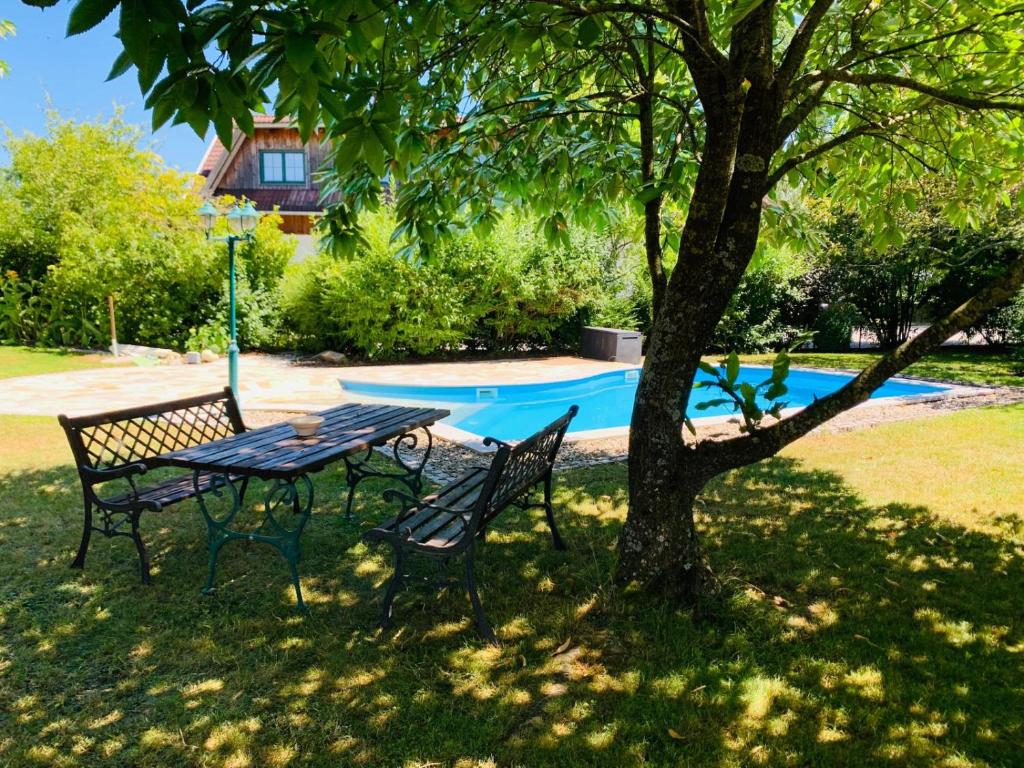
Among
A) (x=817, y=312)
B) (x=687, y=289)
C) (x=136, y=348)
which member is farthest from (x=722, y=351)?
(x=687, y=289)

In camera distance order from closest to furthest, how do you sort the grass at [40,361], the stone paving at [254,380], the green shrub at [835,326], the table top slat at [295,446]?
the table top slat at [295,446] → the stone paving at [254,380] → the grass at [40,361] → the green shrub at [835,326]

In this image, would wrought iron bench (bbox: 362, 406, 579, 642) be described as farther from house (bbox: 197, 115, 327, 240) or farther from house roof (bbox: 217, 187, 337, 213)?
house (bbox: 197, 115, 327, 240)

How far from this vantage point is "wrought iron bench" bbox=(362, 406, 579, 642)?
3230 millimetres

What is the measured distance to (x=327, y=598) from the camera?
3.69 metres

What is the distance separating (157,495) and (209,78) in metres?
3.07

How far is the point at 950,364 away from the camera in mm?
14445

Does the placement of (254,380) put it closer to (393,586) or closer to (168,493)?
(168,493)

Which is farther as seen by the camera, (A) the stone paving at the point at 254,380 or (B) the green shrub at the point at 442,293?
(B) the green shrub at the point at 442,293

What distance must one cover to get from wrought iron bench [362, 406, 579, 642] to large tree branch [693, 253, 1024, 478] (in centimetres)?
100

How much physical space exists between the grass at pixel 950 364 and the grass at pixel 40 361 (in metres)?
14.2

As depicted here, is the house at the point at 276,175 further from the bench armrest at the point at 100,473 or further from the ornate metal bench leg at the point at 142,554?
the ornate metal bench leg at the point at 142,554

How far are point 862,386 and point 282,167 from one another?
25.5 metres

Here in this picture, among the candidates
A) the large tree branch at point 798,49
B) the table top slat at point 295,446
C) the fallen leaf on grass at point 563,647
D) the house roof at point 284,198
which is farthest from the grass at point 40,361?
the large tree branch at point 798,49

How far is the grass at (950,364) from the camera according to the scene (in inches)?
476
